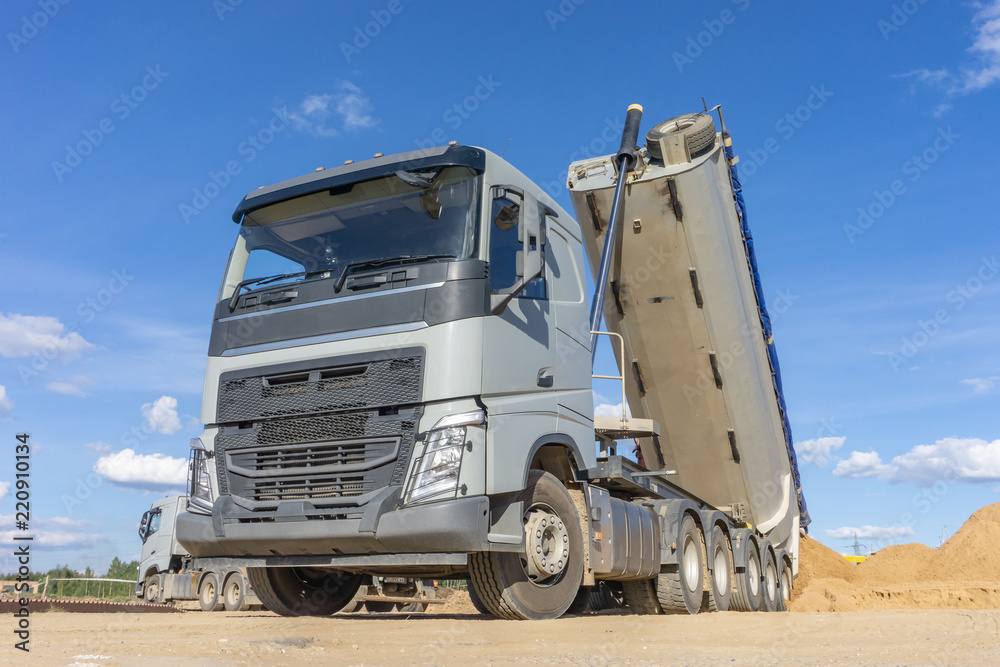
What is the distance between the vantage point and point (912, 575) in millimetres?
12812

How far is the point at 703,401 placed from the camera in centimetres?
759

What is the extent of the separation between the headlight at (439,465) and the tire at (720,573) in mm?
4033

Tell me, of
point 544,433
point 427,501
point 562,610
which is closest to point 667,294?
point 544,433

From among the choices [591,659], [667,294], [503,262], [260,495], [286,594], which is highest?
[667,294]

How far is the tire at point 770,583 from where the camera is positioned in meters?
8.72

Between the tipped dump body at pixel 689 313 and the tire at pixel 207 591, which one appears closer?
the tipped dump body at pixel 689 313

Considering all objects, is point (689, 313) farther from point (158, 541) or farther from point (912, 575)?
point (158, 541)

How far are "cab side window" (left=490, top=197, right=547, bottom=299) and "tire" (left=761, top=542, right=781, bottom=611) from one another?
515 centimetres

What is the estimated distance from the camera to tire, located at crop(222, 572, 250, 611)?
12055mm

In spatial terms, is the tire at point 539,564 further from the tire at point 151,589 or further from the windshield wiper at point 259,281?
the tire at point 151,589

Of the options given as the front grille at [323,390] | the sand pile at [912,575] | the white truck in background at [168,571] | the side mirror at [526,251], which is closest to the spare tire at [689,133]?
the side mirror at [526,251]

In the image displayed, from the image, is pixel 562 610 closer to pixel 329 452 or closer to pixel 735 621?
pixel 735 621

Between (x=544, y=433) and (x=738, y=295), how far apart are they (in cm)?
308

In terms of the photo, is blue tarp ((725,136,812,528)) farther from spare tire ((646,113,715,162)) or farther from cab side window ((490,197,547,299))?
cab side window ((490,197,547,299))
